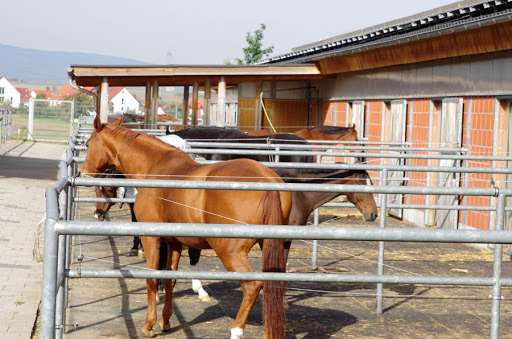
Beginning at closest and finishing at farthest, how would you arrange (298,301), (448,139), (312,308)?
(312,308)
(298,301)
(448,139)

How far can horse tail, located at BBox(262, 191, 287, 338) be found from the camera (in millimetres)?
5137

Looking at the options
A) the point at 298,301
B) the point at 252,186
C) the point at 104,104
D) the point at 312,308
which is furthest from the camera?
the point at 104,104

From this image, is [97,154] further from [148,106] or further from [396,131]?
[148,106]

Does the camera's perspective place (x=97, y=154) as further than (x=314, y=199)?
No

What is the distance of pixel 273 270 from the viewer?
5578 millimetres

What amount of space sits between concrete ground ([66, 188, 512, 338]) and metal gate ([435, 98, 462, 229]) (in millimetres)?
3696

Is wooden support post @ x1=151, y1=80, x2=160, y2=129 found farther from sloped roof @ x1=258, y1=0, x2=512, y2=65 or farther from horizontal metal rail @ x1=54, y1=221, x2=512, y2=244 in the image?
horizontal metal rail @ x1=54, y1=221, x2=512, y2=244

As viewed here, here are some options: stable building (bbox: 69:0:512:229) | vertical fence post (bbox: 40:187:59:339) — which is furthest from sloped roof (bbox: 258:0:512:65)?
vertical fence post (bbox: 40:187:59:339)

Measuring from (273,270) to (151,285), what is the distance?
192 cm

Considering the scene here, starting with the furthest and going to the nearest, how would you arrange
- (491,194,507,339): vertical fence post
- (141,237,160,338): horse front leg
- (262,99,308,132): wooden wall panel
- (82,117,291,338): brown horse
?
(262,99,308,132): wooden wall panel, (141,237,160,338): horse front leg, (82,117,291,338): brown horse, (491,194,507,339): vertical fence post

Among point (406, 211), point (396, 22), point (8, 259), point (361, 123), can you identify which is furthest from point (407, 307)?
point (361, 123)

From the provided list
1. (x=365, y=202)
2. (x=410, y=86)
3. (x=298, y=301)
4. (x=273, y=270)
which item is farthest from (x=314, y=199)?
(x=410, y=86)

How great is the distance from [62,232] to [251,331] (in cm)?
446

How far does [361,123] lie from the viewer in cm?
2109
